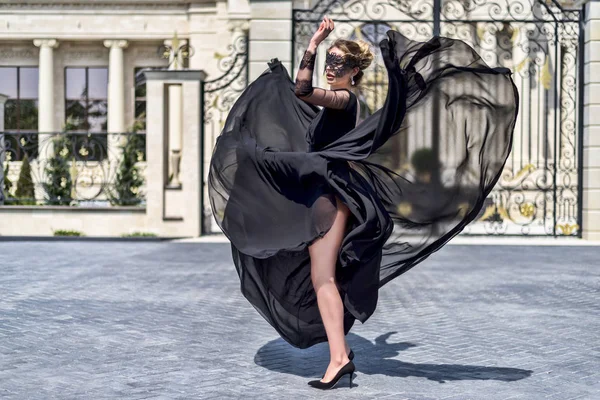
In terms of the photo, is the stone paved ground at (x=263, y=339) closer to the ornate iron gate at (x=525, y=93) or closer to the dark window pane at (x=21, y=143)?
the ornate iron gate at (x=525, y=93)

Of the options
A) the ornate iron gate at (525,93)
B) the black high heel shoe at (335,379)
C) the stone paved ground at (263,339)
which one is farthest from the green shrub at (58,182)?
the black high heel shoe at (335,379)

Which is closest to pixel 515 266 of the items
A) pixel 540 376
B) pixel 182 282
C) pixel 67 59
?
pixel 182 282

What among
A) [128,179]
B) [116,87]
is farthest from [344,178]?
[116,87]

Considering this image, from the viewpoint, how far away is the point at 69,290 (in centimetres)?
864

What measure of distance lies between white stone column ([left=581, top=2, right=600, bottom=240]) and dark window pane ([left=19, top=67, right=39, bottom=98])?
2797cm

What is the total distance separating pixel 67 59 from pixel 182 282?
101 ft

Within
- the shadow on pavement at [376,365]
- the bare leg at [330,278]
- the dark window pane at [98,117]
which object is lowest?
the shadow on pavement at [376,365]

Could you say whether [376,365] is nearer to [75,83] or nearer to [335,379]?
[335,379]

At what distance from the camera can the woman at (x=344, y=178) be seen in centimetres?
463

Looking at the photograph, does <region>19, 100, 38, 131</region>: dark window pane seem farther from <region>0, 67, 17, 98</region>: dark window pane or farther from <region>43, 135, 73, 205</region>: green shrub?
<region>43, 135, 73, 205</region>: green shrub

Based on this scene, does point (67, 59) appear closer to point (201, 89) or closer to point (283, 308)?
point (201, 89)

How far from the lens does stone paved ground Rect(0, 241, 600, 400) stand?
15.3 ft

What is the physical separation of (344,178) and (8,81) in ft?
118

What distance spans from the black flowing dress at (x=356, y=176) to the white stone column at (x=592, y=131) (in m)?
10.8
